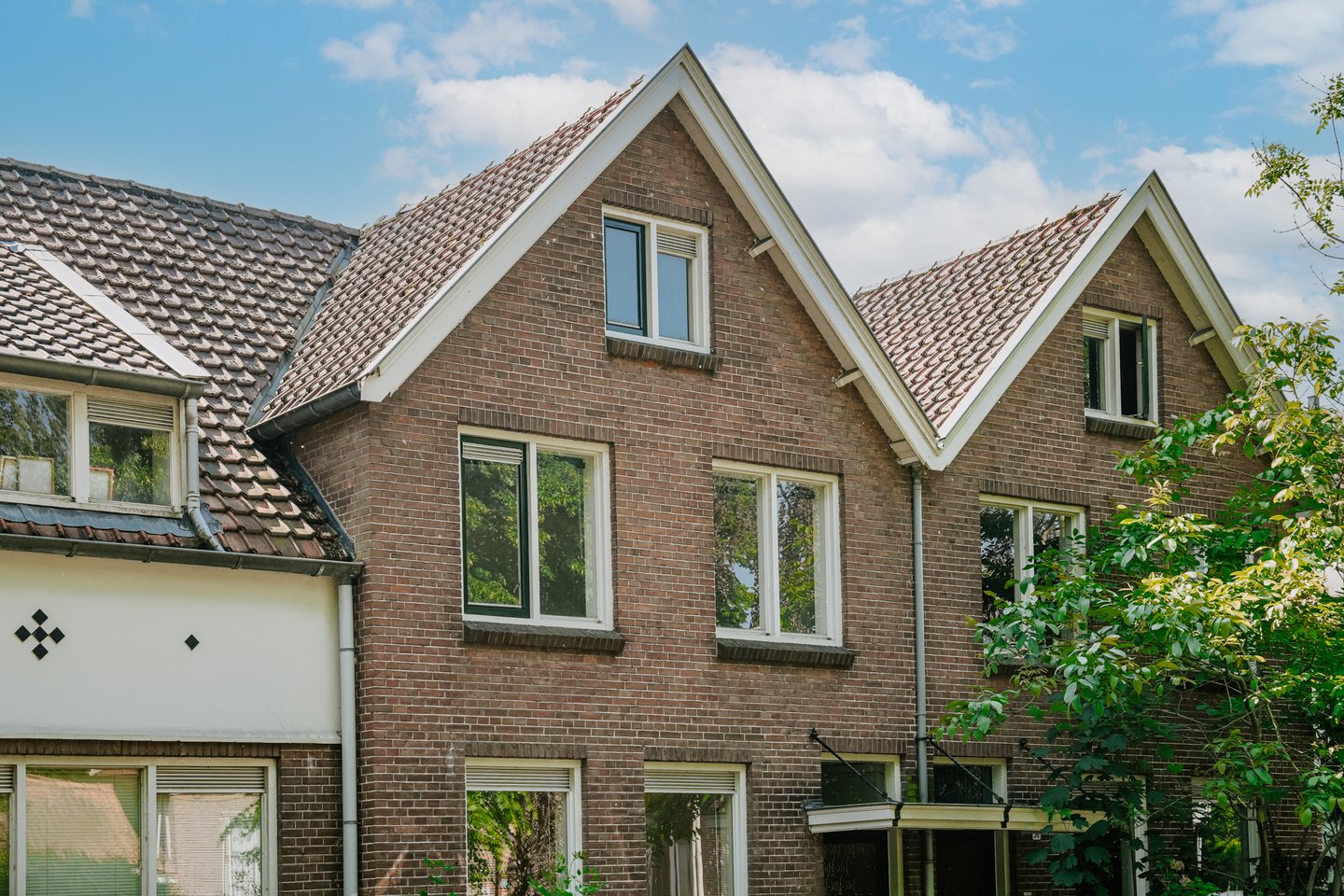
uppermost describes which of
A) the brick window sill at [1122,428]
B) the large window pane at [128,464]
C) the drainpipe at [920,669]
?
the brick window sill at [1122,428]

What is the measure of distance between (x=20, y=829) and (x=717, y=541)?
7331 mm

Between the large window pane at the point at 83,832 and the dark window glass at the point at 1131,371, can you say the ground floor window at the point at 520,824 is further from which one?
the dark window glass at the point at 1131,371

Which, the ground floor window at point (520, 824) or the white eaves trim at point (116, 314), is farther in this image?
the ground floor window at point (520, 824)

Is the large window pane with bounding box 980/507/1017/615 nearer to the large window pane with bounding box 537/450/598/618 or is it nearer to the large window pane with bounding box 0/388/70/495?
→ the large window pane with bounding box 537/450/598/618

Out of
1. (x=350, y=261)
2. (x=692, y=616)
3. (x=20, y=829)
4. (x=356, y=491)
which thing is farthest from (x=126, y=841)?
(x=350, y=261)

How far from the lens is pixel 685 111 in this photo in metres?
18.5

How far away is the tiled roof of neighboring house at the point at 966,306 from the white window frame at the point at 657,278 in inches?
121

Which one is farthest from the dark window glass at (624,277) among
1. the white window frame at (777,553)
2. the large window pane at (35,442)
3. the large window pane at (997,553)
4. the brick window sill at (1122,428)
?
the brick window sill at (1122,428)

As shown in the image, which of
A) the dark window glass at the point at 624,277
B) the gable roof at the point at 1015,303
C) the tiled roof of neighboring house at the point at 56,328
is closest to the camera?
the tiled roof of neighboring house at the point at 56,328

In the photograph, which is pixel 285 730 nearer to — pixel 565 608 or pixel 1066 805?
pixel 565 608

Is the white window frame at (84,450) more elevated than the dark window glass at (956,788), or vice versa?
the white window frame at (84,450)

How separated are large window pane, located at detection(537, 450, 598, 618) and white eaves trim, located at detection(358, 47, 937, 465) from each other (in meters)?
1.81

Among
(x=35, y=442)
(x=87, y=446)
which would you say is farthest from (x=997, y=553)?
(x=35, y=442)

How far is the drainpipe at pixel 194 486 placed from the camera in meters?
14.8
